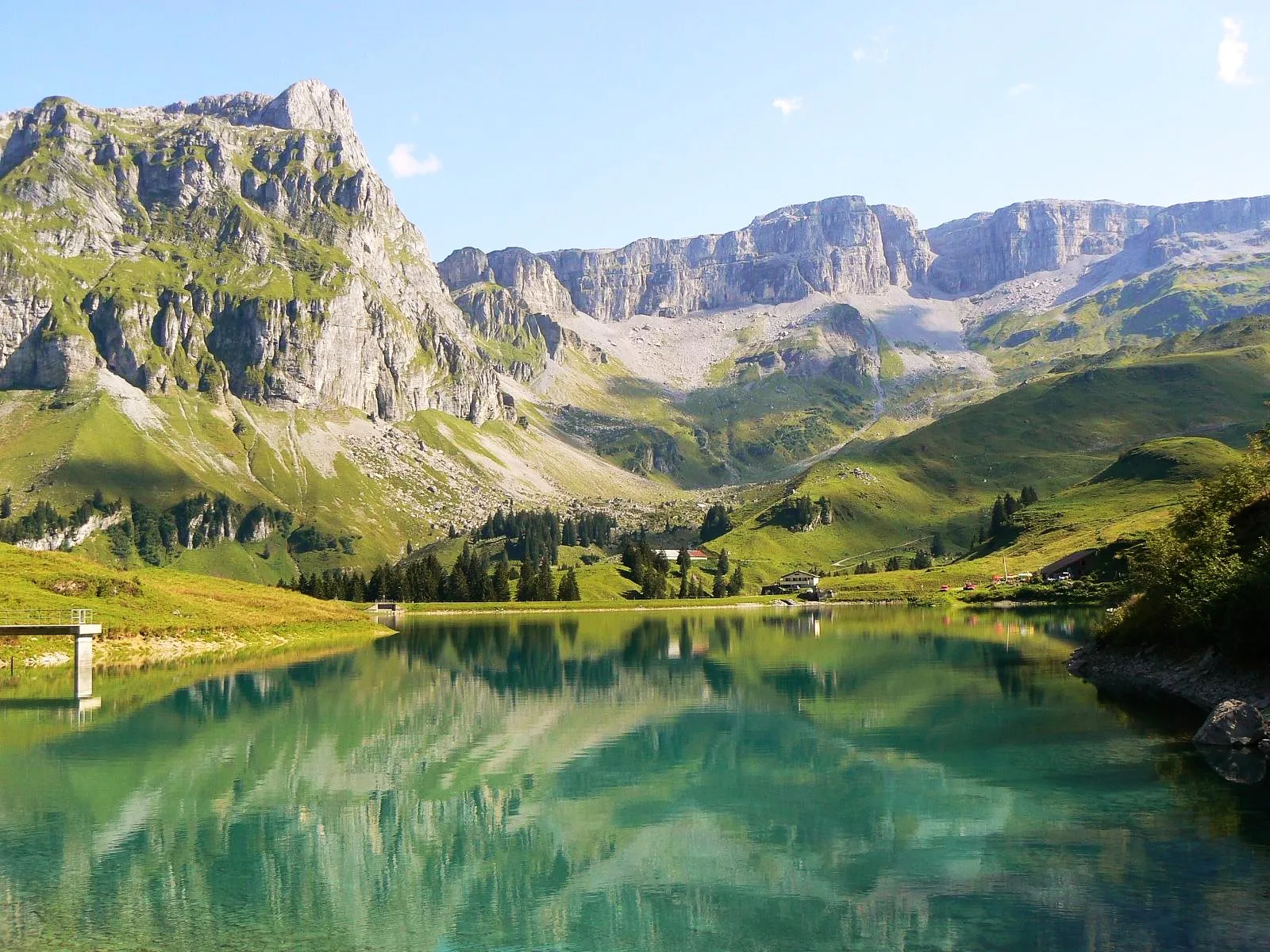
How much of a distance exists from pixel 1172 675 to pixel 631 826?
4767cm

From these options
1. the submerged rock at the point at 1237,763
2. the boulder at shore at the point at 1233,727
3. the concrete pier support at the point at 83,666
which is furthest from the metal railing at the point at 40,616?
the submerged rock at the point at 1237,763

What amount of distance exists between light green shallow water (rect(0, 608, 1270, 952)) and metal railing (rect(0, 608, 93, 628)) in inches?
1166

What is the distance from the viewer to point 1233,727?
5150 centimetres

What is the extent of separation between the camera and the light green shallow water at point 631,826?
29.0 m

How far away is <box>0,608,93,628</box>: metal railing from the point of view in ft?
324

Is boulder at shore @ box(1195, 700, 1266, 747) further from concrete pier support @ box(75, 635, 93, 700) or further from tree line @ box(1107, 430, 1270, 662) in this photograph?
concrete pier support @ box(75, 635, 93, 700)

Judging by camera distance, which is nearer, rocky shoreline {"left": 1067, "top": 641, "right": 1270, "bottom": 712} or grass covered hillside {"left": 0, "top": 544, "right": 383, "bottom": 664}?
rocky shoreline {"left": 1067, "top": 641, "right": 1270, "bottom": 712}

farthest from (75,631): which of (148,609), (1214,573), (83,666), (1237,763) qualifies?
(1214,573)

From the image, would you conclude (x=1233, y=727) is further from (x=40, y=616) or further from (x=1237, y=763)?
(x=40, y=616)

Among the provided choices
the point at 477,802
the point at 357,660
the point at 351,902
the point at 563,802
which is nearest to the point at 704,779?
the point at 563,802

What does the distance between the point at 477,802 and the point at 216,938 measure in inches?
678

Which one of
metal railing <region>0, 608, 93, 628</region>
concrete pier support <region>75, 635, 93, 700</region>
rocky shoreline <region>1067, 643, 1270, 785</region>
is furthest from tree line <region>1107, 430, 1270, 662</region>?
metal railing <region>0, 608, 93, 628</region>

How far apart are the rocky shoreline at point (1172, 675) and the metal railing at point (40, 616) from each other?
89823 mm

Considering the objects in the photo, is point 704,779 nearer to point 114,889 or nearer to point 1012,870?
point 1012,870
